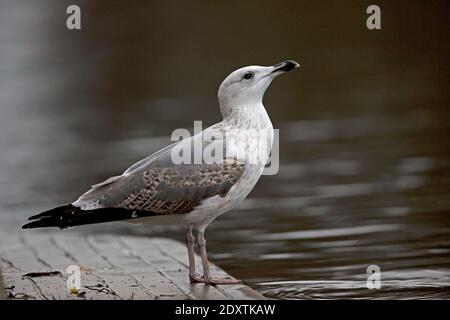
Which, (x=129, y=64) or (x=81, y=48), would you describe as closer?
(x=129, y=64)

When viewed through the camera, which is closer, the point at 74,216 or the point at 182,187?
the point at 74,216

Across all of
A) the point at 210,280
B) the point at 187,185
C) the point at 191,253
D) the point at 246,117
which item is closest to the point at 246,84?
the point at 246,117

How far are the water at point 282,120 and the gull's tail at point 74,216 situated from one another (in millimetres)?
944

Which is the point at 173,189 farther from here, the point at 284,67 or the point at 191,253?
the point at 284,67

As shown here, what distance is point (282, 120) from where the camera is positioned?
33.4 ft

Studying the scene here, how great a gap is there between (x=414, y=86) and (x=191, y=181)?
6095mm

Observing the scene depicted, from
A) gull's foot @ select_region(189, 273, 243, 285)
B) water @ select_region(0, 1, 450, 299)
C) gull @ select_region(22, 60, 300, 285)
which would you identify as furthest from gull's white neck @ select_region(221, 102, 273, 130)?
water @ select_region(0, 1, 450, 299)

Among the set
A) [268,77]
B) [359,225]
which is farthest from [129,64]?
[268,77]

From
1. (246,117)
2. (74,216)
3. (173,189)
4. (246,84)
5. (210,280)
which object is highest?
(246,84)

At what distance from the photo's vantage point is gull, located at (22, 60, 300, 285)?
5.63 meters

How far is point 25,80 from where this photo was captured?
12242 millimetres

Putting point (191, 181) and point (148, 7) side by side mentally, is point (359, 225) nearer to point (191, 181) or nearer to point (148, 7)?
point (191, 181)

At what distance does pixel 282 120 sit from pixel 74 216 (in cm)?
483

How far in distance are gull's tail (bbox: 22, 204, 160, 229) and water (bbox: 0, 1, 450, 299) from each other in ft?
3.10
